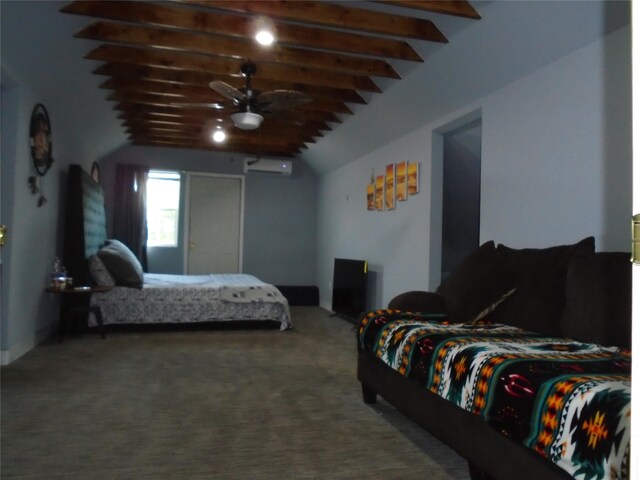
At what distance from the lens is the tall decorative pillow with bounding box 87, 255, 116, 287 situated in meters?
4.64

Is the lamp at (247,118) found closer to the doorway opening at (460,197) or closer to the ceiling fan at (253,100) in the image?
the ceiling fan at (253,100)

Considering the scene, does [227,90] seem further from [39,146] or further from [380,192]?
[380,192]

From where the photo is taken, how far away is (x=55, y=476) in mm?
1744

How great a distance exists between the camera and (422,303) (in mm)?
2840

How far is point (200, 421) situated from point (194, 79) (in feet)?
10.7

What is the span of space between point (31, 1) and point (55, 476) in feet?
8.76

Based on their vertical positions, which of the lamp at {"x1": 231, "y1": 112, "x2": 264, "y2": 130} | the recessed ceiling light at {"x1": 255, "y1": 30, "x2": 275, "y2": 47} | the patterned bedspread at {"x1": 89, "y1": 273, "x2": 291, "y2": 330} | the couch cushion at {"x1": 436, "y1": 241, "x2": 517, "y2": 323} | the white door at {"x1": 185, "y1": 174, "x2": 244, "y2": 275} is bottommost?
the patterned bedspread at {"x1": 89, "y1": 273, "x2": 291, "y2": 330}

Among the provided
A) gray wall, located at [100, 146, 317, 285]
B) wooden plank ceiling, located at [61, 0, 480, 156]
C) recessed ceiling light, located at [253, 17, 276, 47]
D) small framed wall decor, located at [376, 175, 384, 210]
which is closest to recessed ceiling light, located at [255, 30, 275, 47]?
recessed ceiling light, located at [253, 17, 276, 47]

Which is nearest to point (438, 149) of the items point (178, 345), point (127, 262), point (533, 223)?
point (533, 223)

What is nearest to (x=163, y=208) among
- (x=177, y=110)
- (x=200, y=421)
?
(x=177, y=110)

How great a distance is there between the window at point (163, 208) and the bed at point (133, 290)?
192 cm

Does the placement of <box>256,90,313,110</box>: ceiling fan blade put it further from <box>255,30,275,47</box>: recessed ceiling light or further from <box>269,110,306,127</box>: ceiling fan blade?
<box>255,30,275,47</box>: recessed ceiling light

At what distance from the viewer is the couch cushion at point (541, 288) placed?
224 cm

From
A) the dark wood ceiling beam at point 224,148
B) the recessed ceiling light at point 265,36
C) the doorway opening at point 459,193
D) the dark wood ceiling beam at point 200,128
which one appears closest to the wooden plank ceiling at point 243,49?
the recessed ceiling light at point 265,36
